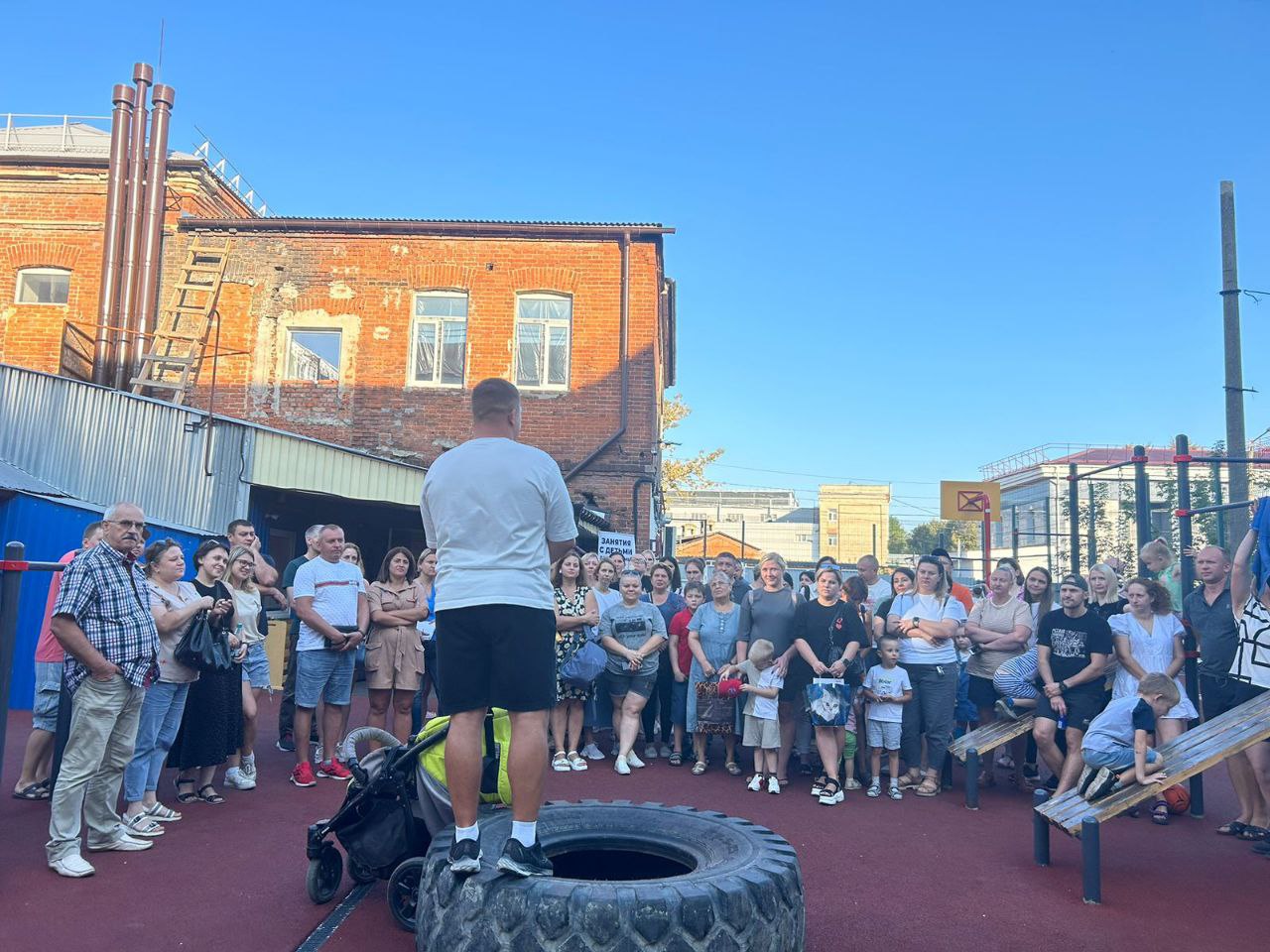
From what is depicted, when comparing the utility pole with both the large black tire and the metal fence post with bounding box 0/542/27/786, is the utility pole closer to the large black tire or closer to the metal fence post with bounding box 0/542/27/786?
the large black tire

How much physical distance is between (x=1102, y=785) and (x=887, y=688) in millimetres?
2180

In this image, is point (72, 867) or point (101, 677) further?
point (101, 677)

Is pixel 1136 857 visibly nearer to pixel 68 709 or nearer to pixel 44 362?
pixel 68 709

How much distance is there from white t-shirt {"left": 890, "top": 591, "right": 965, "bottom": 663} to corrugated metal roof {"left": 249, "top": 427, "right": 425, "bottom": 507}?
304 inches

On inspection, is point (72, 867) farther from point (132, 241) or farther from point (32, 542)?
point (132, 241)

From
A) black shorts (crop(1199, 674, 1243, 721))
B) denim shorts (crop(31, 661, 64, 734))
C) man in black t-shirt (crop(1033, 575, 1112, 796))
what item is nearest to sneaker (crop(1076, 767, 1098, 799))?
man in black t-shirt (crop(1033, 575, 1112, 796))

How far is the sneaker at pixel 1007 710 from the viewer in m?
7.22

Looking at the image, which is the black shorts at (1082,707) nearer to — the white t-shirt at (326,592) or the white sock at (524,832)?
the white sock at (524,832)

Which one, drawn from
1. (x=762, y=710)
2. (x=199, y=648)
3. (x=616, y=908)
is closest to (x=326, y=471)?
(x=199, y=648)

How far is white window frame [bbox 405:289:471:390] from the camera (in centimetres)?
1664

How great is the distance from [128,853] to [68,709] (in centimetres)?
106

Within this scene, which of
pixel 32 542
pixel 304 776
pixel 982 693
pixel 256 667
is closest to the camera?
pixel 304 776

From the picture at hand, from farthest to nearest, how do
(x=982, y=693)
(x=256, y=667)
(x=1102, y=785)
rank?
(x=982, y=693)
(x=256, y=667)
(x=1102, y=785)

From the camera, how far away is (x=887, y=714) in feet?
23.5
